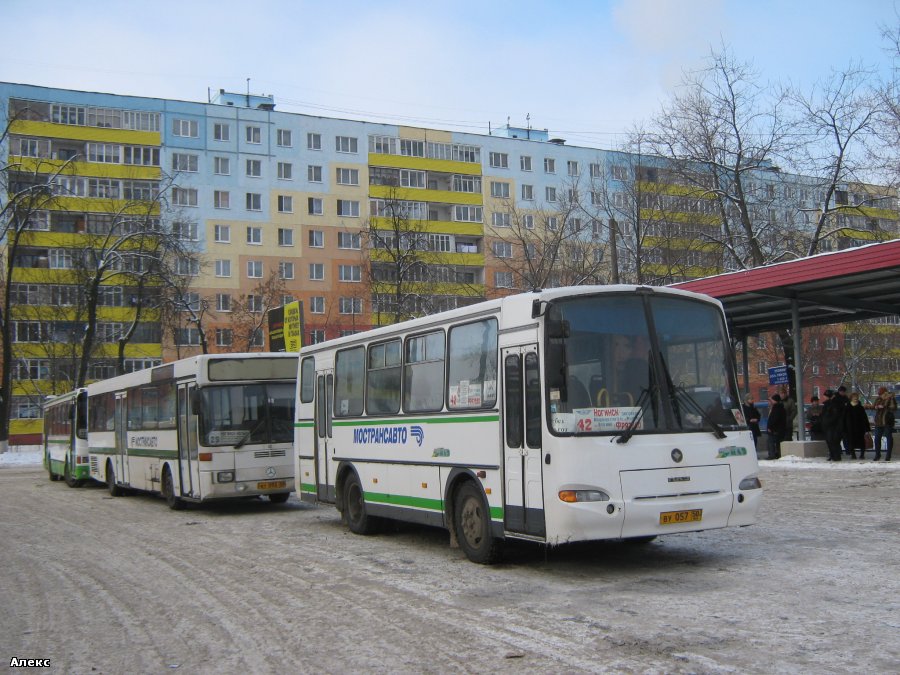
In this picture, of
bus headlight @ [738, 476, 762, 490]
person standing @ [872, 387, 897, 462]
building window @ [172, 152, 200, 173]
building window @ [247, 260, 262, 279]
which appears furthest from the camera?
building window @ [247, 260, 262, 279]

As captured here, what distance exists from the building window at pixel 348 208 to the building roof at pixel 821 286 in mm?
49311

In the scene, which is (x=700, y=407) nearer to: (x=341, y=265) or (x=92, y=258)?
(x=92, y=258)

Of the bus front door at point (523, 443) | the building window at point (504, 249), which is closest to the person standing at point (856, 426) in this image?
the bus front door at point (523, 443)

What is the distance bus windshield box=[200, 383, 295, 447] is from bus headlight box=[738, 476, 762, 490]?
32.1 ft

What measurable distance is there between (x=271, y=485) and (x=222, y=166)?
56.2 meters

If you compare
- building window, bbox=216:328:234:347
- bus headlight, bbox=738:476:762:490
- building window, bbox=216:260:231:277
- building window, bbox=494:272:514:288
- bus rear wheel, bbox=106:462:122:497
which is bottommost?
bus rear wheel, bbox=106:462:122:497

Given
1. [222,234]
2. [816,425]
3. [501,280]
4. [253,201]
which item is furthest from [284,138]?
[816,425]

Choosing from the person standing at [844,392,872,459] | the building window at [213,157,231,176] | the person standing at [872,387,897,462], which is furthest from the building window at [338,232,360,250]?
the person standing at [872,387,897,462]

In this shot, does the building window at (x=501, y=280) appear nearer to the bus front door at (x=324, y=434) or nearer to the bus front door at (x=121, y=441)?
the bus front door at (x=121, y=441)

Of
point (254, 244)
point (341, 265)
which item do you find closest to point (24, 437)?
point (254, 244)

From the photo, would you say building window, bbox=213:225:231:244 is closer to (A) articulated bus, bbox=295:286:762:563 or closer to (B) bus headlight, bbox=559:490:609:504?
(A) articulated bus, bbox=295:286:762:563

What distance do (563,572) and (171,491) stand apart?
37.1 ft

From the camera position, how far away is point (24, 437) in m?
66.0

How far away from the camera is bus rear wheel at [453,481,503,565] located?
392 inches
